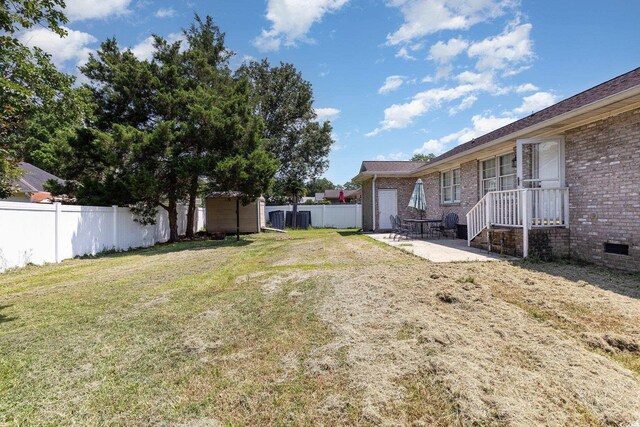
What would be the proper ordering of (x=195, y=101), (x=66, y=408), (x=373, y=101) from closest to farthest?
(x=66, y=408) < (x=195, y=101) < (x=373, y=101)

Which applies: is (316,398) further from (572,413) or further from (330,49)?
(330,49)

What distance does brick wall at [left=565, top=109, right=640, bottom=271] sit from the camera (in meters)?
6.38

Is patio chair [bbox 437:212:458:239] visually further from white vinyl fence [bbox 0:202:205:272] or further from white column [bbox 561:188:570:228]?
white vinyl fence [bbox 0:202:205:272]

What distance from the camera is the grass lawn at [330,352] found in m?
2.28

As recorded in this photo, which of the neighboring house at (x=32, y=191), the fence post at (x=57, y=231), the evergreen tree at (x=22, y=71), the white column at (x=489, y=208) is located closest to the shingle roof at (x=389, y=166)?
the white column at (x=489, y=208)

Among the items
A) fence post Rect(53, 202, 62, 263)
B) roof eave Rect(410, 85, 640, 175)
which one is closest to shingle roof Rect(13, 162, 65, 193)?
fence post Rect(53, 202, 62, 263)

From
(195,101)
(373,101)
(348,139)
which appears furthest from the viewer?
(348,139)

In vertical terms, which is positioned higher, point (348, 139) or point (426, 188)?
point (348, 139)

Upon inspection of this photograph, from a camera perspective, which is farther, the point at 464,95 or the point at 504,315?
the point at 464,95

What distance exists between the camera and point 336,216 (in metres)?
25.5

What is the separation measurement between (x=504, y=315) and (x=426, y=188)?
1341 centimetres

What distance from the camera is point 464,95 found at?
56.9 feet

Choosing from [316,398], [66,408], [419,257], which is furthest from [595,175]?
[66,408]

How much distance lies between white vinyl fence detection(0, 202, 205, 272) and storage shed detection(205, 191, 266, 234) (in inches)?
278
